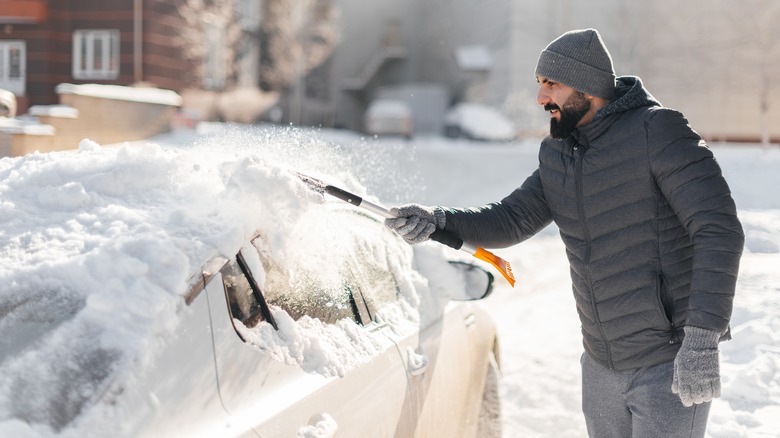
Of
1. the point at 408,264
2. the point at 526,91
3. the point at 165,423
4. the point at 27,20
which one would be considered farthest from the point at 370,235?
the point at 526,91

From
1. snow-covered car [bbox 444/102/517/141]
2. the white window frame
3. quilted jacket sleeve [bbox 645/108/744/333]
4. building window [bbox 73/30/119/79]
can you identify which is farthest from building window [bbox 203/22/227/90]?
quilted jacket sleeve [bbox 645/108/744/333]

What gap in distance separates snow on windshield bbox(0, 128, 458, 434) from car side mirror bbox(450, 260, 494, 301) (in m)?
0.87

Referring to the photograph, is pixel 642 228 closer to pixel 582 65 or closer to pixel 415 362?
pixel 582 65

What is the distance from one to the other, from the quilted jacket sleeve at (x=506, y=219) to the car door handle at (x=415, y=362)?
49cm

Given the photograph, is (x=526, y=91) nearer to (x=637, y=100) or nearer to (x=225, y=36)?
(x=225, y=36)

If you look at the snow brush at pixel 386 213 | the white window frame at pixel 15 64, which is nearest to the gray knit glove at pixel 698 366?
the snow brush at pixel 386 213

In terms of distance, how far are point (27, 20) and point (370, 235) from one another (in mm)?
22252

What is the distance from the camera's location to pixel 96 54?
2378 cm

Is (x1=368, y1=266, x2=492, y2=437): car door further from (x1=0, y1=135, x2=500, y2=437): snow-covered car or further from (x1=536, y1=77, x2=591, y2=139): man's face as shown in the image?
(x1=536, y1=77, x2=591, y2=139): man's face

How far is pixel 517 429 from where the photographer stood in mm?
4949

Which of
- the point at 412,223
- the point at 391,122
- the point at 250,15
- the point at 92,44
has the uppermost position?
the point at 250,15

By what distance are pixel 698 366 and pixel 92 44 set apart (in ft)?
78.7

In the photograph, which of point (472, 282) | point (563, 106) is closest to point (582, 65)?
point (563, 106)

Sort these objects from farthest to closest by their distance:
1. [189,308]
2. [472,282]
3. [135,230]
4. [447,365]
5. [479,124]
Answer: [479,124], [472,282], [447,365], [135,230], [189,308]
